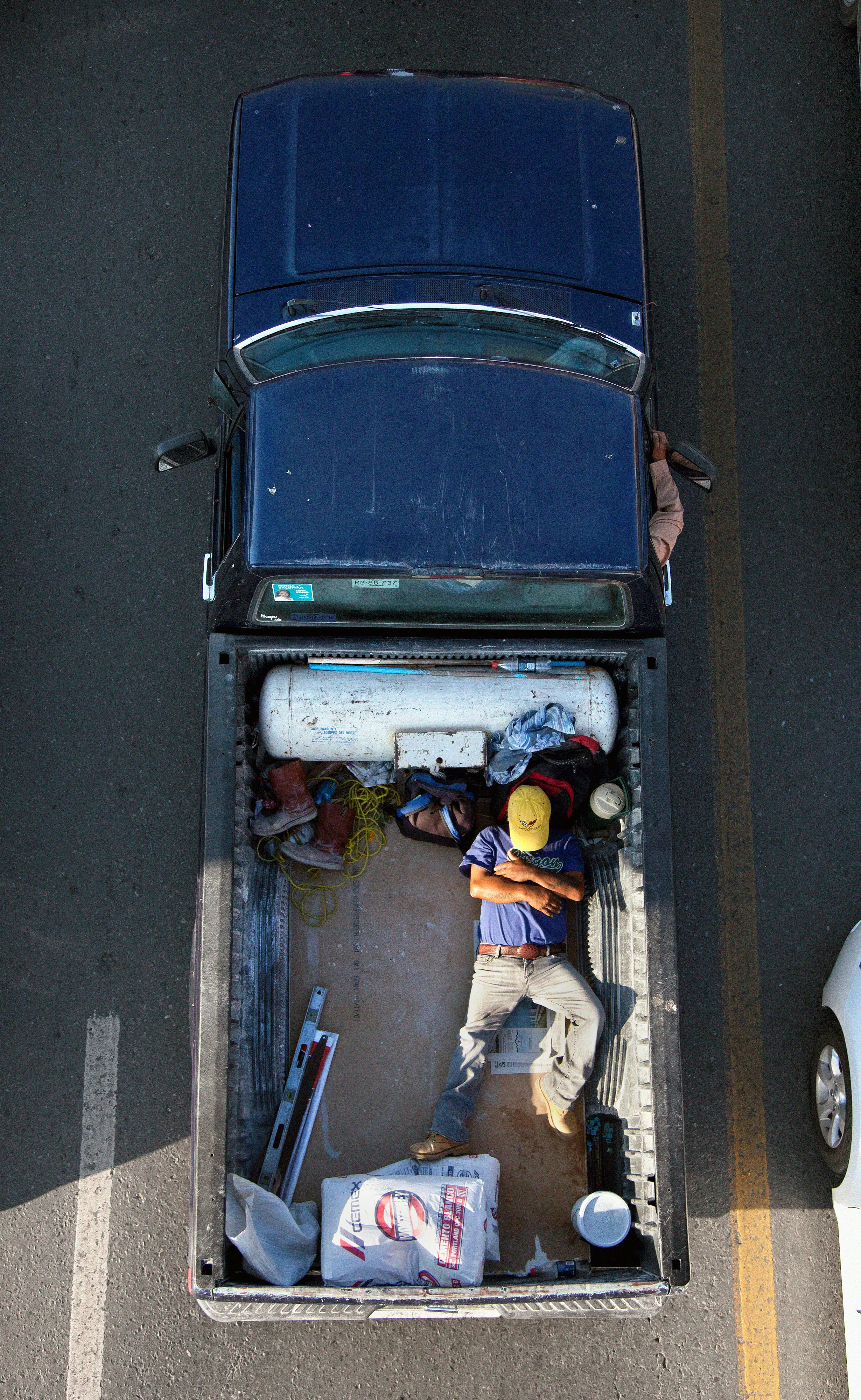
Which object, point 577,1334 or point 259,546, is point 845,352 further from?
point 577,1334

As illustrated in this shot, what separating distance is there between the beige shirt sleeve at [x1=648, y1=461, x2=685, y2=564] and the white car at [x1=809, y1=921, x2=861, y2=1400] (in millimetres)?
2116

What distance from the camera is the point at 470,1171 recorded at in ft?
11.9

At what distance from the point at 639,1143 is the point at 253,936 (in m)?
1.62

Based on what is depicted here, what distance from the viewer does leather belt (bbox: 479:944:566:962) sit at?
3.79 m

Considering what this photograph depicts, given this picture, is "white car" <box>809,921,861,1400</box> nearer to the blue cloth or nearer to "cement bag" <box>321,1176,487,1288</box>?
"cement bag" <box>321,1176,487,1288</box>

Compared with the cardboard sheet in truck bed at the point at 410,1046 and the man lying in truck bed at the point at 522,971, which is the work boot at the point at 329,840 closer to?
the cardboard sheet in truck bed at the point at 410,1046

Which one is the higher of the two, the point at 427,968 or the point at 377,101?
the point at 377,101

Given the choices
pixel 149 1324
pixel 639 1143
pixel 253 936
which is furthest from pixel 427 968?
pixel 149 1324

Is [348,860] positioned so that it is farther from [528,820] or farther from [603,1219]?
[603,1219]

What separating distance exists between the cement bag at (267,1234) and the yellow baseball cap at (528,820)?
1567 millimetres

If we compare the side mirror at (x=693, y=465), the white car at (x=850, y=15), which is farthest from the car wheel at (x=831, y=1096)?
the white car at (x=850, y=15)

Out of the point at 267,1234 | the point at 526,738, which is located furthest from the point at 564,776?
the point at 267,1234

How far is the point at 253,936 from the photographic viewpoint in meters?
3.68

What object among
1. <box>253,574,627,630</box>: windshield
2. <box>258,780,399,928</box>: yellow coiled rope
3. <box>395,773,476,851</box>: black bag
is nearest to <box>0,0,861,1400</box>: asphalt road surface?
<box>258,780,399,928</box>: yellow coiled rope
